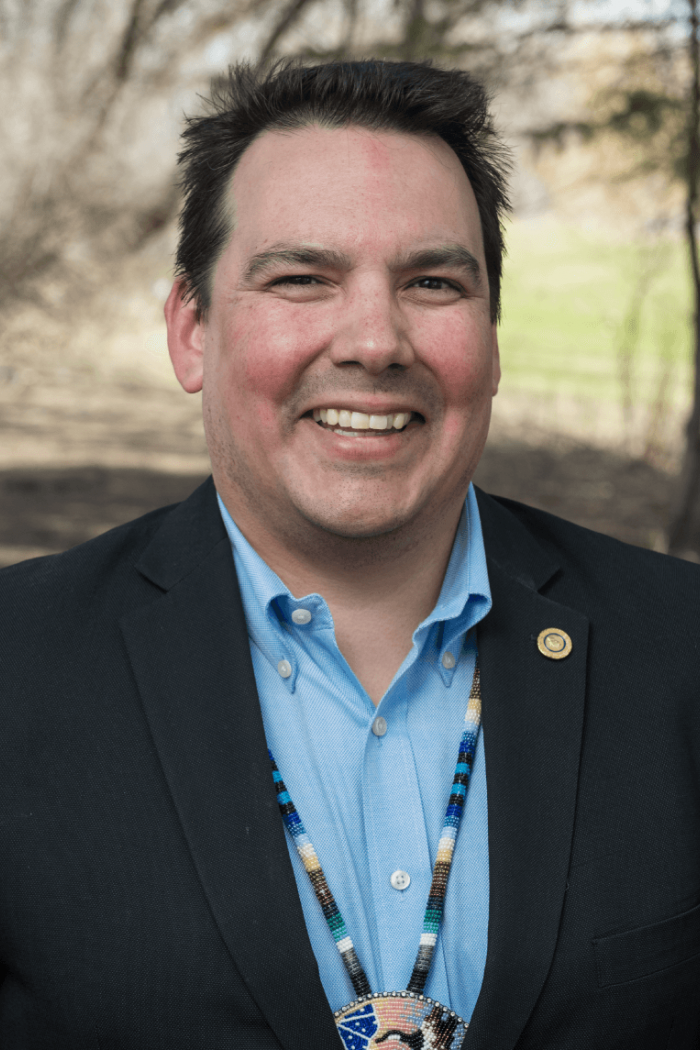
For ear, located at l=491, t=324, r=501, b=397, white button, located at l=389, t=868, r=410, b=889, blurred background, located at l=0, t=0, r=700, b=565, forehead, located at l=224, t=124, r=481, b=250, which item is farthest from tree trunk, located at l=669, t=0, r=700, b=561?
white button, located at l=389, t=868, r=410, b=889

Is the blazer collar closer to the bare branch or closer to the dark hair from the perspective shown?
the dark hair

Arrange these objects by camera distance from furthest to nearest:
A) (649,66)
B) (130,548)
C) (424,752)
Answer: (649,66)
(130,548)
(424,752)

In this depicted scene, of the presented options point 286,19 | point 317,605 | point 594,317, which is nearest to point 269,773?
point 317,605

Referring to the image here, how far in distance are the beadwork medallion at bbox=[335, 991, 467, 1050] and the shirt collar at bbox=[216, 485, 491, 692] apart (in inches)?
20.4

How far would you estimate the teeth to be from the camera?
1.61 m

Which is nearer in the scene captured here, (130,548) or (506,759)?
(506,759)

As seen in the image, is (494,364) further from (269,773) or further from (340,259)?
(269,773)

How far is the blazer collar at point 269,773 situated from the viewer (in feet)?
4.50

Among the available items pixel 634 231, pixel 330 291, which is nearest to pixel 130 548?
pixel 330 291

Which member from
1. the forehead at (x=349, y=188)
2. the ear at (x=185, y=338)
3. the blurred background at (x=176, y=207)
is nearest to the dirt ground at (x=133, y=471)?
the blurred background at (x=176, y=207)

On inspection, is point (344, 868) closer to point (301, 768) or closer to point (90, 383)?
point (301, 768)

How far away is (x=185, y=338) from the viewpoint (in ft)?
6.23

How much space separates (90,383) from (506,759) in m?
6.84

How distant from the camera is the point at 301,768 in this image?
A: 158 cm
